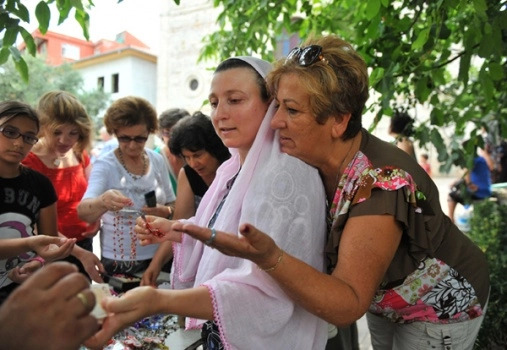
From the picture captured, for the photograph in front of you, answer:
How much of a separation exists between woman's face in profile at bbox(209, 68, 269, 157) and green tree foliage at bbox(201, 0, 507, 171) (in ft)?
1.17

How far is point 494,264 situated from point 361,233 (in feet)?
10.2

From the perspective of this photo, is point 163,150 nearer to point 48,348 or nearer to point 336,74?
point 336,74

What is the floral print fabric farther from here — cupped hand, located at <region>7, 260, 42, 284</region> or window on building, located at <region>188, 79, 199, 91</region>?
window on building, located at <region>188, 79, 199, 91</region>

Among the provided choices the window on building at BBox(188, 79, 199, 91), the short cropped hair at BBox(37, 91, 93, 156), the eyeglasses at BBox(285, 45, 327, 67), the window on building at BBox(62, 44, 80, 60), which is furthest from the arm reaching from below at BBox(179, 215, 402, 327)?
the window on building at BBox(62, 44, 80, 60)

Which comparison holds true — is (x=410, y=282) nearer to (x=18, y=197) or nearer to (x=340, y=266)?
(x=340, y=266)

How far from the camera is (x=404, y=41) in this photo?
121 inches

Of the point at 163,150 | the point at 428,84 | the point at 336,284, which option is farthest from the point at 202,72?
the point at 336,284

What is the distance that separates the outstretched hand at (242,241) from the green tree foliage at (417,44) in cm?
102

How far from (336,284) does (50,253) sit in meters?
1.36

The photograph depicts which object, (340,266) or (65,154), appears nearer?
(340,266)

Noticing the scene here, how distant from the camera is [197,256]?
6.18ft

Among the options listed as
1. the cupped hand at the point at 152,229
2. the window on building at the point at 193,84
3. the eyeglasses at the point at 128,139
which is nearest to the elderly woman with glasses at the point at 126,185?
the eyeglasses at the point at 128,139

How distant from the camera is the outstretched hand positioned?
1113 millimetres

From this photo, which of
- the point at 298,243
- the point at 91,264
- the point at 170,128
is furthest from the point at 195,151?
the point at 170,128
